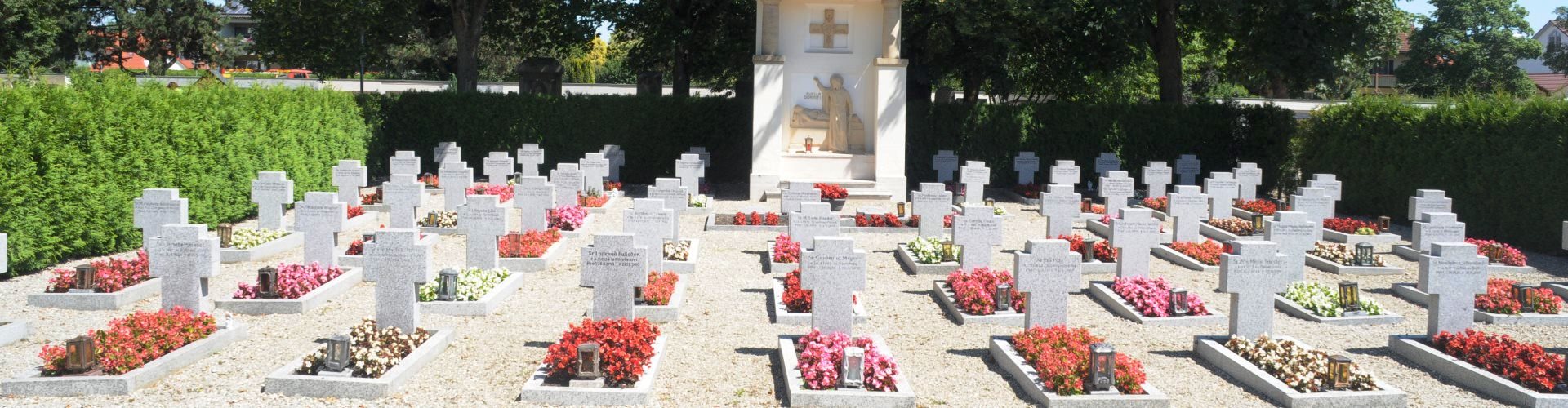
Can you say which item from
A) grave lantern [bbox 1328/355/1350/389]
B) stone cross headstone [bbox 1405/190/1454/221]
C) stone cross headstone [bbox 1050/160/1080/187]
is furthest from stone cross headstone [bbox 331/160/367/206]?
stone cross headstone [bbox 1405/190/1454/221]

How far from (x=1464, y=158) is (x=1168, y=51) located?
8641 millimetres

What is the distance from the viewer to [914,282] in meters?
13.5

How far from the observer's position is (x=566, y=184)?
18.9 metres

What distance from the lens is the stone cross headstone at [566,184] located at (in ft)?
62.0

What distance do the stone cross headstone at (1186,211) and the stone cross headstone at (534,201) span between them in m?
8.27

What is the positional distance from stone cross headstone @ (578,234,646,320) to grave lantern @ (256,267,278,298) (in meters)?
3.35

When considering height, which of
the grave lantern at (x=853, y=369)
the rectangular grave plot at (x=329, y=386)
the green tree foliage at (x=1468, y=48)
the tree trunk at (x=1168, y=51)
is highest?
the green tree foliage at (x=1468, y=48)

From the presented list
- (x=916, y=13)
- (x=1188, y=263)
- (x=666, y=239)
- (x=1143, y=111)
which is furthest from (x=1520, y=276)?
(x=916, y=13)

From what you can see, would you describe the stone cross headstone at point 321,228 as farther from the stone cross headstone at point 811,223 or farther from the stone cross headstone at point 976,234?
the stone cross headstone at point 976,234

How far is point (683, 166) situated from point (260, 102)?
23.2ft

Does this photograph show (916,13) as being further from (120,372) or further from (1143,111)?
(120,372)

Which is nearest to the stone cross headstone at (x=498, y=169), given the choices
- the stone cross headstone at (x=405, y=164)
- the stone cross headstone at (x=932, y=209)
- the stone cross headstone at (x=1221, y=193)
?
the stone cross headstone at (x=405, y=164)

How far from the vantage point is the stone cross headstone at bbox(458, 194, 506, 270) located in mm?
13219

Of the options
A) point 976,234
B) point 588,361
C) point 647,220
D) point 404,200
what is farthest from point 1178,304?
point 404,200
